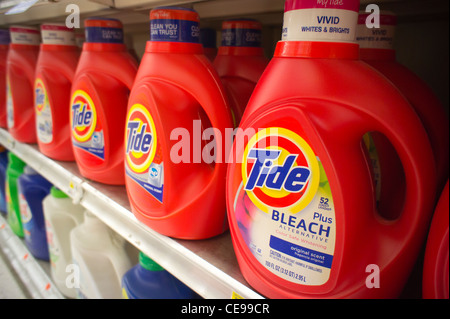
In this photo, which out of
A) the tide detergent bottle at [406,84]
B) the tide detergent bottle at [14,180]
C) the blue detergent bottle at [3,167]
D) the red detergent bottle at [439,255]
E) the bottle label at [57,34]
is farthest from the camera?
the blue detergent bottle at [3,167]

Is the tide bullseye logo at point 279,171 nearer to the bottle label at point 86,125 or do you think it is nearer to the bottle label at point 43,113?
the bottle label at point 86,125

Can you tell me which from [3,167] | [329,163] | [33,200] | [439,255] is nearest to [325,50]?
[329,163]

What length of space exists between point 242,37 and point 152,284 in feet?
2.07

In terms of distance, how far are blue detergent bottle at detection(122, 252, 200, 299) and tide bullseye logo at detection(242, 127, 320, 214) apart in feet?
1.49

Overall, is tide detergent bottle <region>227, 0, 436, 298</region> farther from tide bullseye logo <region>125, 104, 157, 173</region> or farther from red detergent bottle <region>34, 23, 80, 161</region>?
red detergent bottle <region>34, 23, 80, 161</region>

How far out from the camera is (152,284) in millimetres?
838

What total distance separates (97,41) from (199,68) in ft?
1.19

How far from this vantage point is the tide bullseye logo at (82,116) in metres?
0.83

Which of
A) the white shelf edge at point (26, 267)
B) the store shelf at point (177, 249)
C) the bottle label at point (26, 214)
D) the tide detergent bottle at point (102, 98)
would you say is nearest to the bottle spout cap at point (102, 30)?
the tide detergent bottle at point (102, 98)

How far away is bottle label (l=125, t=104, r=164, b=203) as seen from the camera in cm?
62

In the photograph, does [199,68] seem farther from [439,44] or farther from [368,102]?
[439,44]

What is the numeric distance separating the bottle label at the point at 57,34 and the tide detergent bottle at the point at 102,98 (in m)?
0.21

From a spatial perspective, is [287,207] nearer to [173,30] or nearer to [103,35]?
[173,30]
